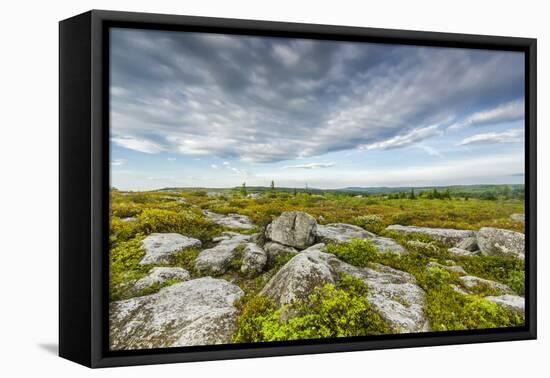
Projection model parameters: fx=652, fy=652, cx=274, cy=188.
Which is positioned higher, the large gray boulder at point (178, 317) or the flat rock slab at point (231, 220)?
the flat rock slab at point (231, 220)

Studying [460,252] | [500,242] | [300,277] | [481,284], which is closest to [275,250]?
[300,277]

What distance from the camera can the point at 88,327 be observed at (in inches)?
228

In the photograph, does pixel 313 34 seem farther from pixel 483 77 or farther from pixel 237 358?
pixel 237 358

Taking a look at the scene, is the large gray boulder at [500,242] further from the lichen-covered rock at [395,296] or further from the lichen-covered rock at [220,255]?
the lichen-covered rock at [220,255]

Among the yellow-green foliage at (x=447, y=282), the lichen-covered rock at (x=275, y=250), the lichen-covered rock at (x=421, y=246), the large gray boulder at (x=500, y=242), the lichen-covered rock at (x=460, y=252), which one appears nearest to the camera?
the lichen-covered rock at (x=275, y=250)

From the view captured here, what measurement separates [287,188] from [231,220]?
0.67 metres

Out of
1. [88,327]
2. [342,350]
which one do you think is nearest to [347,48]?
[342,350]

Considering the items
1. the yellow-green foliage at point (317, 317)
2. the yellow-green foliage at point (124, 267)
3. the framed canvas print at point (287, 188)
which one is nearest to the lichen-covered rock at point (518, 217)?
the framed canvas print at point (287, 188)

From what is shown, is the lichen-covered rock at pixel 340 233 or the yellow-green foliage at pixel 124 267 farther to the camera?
the lichen-covered rock at pixel 340 233

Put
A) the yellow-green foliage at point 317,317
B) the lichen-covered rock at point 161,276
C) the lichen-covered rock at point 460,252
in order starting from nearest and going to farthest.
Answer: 1. the lichen-covered rock at point 161,276
2. the yellow-green foliage at point 317,317
3. the lichen-covered rock at point 460,252

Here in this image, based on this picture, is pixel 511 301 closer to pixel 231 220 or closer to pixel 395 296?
pixel 395 296

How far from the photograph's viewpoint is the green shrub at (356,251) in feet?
22.0

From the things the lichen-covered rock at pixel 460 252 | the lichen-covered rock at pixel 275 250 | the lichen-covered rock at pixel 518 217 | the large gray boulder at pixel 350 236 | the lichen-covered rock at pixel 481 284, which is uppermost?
the lichen-covered rock at pixel 518 217

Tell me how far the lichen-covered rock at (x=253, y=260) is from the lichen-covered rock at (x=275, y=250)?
0.05 m
